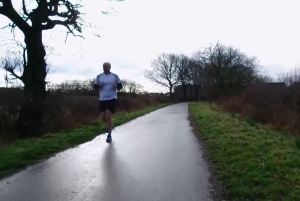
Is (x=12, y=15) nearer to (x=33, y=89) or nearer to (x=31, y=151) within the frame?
(x=33, y=89)

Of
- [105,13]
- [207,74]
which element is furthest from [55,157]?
[207,74]

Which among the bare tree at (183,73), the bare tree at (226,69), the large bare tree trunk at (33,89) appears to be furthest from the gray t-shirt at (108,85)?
the bare tree at (183,73)

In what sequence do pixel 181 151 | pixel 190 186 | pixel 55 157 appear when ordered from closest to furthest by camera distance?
pixel 190 186 → pixel 55 157 → pixel 181 151

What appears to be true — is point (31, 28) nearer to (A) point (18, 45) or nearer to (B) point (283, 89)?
(A) point (18, 45)

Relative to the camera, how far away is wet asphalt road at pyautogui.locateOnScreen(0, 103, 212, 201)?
20.3 ft

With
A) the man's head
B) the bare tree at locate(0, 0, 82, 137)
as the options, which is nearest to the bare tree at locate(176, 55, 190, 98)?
the bare tree at locate(0, 0, 82, 137)

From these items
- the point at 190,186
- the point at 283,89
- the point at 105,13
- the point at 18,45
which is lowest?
the point at 190,186

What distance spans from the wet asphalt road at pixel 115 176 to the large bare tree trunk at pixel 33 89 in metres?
3.79

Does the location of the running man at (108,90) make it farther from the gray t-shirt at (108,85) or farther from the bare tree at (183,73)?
the bare tree at (183,73)

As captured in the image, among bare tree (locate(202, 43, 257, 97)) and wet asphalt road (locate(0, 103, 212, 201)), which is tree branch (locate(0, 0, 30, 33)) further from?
bare tree (locate(202, 43, 257, 97))

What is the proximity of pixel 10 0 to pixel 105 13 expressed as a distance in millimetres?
3484

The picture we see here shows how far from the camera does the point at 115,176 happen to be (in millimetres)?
7422

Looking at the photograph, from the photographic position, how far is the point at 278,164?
8227 mm

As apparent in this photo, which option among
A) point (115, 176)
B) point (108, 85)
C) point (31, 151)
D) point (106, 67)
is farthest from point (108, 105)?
point (115, 176)
